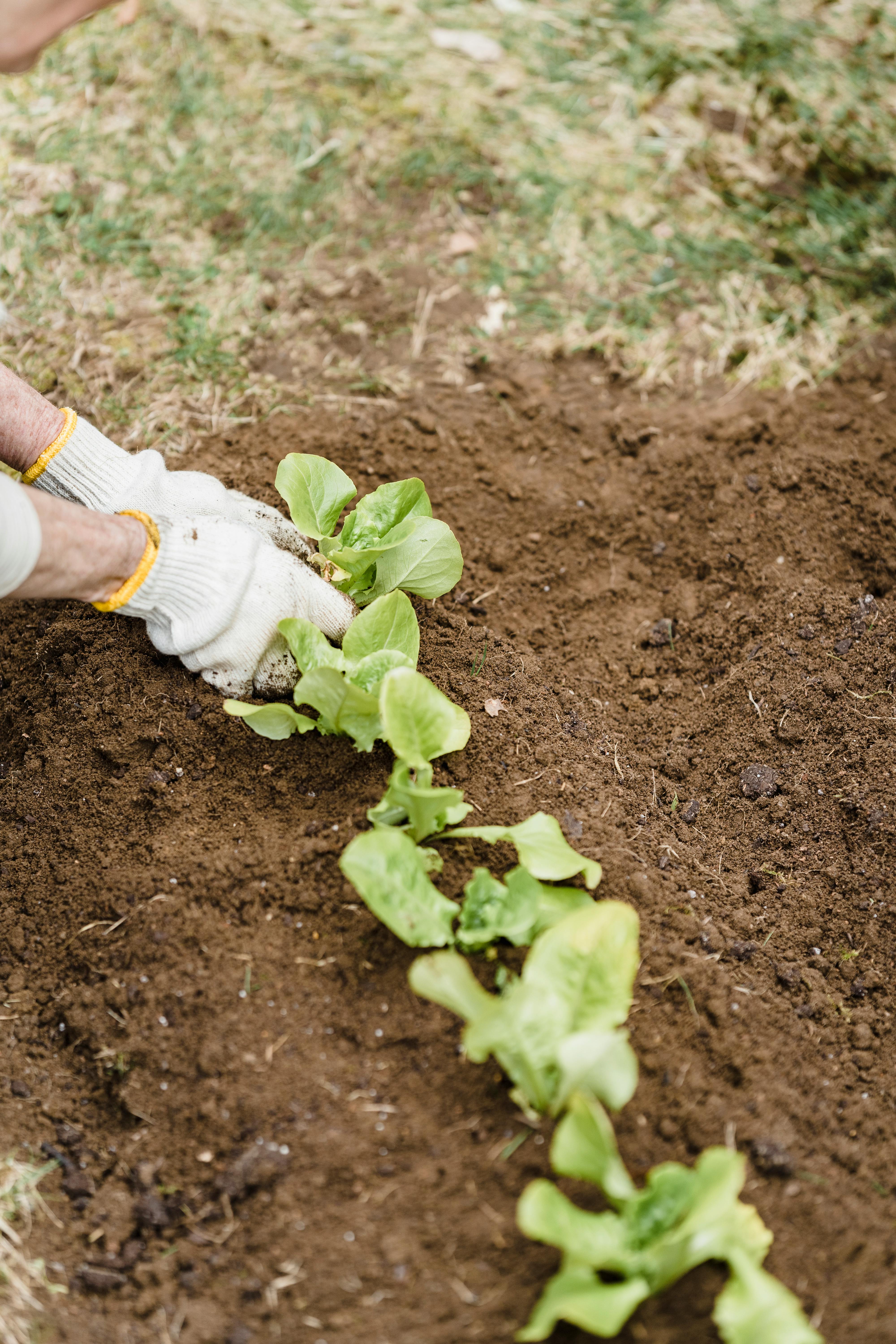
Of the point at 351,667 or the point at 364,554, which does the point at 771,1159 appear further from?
the point at 364,554

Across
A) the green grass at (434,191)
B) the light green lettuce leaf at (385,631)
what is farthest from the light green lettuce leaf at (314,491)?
the green grass at (434,191)

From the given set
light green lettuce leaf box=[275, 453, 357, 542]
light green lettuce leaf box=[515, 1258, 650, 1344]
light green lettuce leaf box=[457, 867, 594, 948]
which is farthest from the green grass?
light green lettuce leaf box=[515, 1258, 650, 1344]

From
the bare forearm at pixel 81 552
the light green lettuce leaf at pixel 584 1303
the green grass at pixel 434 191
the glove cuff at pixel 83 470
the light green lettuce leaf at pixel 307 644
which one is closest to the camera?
the light green lettuce leaf at pixel 584 1303

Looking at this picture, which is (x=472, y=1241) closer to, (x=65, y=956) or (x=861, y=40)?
(x=65, y=956)

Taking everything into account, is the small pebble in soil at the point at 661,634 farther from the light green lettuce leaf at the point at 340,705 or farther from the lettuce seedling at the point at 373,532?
the light green lettuce leaf at the point at 340,705

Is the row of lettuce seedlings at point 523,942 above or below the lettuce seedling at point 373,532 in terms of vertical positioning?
below

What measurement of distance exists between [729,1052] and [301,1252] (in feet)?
2.87

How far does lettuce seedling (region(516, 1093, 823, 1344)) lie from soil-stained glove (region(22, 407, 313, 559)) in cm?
158

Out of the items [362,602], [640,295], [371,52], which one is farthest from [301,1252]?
[371,52]

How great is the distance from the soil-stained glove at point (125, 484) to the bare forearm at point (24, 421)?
3cm

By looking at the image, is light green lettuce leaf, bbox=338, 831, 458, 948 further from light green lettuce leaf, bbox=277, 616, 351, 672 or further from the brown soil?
light green lettuce leaf, bbox=277, 616, 351, 672

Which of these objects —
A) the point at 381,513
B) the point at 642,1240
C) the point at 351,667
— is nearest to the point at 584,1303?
the point at 642,1240

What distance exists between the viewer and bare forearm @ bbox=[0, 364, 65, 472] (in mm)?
2363

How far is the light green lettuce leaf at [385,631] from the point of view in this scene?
214 centimetres
